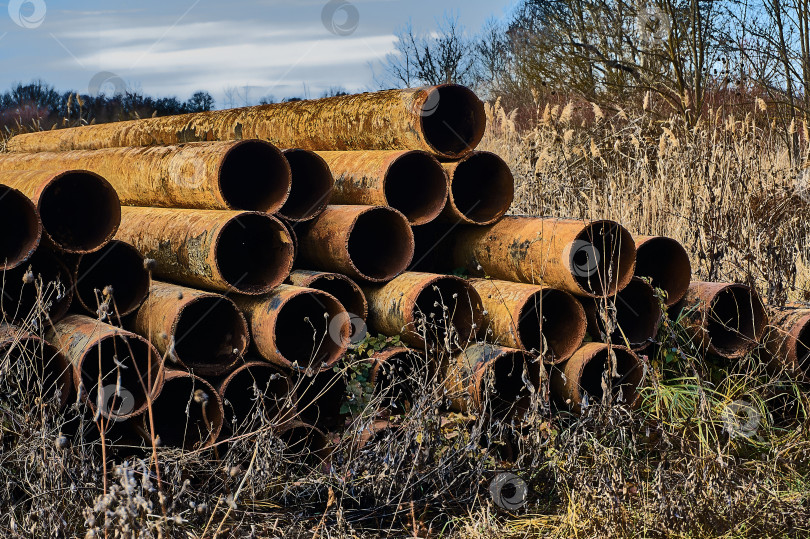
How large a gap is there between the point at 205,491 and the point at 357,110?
217cm

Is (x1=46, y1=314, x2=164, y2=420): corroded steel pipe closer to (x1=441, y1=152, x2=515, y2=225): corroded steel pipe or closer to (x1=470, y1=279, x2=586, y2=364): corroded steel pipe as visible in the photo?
(x1=470, y1=279, x2=586, y2=364): corroded steel pipe

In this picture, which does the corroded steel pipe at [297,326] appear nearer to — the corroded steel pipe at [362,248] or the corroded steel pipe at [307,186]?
the corroded steel pipe at [362,248]

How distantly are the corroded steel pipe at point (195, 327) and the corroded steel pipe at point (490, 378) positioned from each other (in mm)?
914

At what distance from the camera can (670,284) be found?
390cm

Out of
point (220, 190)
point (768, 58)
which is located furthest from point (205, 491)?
point (768, 58)

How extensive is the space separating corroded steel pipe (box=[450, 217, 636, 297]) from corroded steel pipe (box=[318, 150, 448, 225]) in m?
0.37

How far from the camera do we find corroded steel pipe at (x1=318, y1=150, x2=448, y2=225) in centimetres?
367

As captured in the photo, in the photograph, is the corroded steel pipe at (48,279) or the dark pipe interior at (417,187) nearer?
the corroded steel pipe at (48,279)

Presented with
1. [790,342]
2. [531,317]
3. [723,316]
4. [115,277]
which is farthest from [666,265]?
[115,277]

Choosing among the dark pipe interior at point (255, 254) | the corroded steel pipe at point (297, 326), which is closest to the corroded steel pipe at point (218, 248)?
the dark pipe interior at point (255, 254)

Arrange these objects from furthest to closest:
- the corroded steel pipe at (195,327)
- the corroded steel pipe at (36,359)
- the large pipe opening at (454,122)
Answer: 1. the large pipe opening at (454,122)
2. the corroded steel pipe at (195,327)
3. the corroded steel pipe at (36,359)

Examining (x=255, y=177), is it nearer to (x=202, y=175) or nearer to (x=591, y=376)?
(x=202, y=175)

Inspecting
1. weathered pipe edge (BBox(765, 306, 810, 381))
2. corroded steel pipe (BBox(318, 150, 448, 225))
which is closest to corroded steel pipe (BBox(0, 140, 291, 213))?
corroded steel pipe (BBox(318, 150, 448, 225))

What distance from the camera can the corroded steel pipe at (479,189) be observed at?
3.88 m
